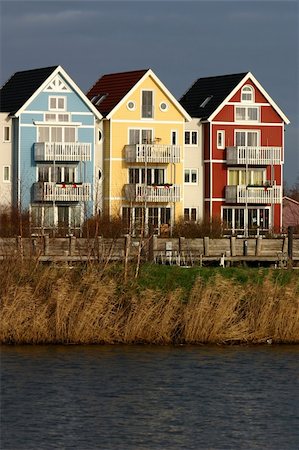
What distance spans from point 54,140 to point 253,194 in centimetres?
1080

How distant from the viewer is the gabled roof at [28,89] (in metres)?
69.1

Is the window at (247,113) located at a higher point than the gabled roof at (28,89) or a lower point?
lower

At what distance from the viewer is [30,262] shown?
29922 mm

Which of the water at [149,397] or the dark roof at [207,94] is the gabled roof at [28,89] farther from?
the water at [149,397]

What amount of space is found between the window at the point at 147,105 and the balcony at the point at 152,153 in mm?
1827

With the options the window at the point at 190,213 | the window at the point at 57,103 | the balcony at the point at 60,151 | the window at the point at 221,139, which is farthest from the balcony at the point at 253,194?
the window at the point at 57,103

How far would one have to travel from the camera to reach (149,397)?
23922mm

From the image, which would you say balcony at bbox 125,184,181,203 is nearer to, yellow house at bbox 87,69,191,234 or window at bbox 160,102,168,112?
yellow house at bbox 87,69,191,234

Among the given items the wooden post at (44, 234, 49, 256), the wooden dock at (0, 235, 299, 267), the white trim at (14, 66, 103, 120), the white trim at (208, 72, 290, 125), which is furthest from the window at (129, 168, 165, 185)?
the wooden post at (44, 234, 49, 256)

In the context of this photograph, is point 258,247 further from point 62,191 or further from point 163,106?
point 163,106

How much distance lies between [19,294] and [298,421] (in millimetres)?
8264

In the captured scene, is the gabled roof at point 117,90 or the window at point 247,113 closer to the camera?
the gabled roof at point 117,90

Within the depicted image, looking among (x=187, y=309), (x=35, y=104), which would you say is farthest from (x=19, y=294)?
(x=35, y=104)

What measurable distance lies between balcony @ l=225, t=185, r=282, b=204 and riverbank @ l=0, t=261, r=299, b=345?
41923mm
